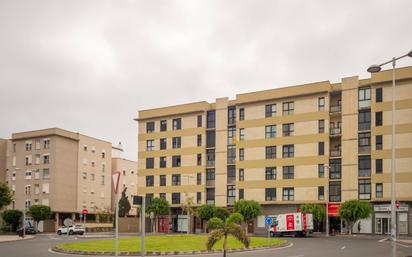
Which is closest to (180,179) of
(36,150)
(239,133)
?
(239,133)

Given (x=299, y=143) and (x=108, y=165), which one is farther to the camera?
(x=108, y=165)

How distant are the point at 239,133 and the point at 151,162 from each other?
53.4ft

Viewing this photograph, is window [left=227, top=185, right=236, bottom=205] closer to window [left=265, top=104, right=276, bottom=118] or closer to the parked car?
window [left=265, top=104, right=276, bottom=118]

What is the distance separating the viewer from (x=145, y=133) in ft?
260

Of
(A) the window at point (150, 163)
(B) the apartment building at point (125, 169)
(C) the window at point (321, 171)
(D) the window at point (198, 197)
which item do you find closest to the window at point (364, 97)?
(C) the window at point (321, 171)

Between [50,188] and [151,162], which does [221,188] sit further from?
[50,188]

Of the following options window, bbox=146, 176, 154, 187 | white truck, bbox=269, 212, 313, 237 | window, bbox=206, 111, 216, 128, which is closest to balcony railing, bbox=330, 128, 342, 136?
white truck, bbox=269, 212, 313, 237

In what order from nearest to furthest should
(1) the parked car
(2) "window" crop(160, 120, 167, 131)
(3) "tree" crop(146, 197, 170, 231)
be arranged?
(1) the parked car
(3) "tree" crop(146, 197, 170, 231)
(2) "window" crop(160, 120, 167, 131)

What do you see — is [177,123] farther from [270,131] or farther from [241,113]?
[270,131]

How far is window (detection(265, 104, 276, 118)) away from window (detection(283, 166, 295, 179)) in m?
7.45

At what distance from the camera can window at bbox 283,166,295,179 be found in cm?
6419

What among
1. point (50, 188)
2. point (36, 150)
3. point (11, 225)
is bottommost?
point (11, 225)

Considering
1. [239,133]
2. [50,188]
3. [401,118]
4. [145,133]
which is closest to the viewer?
[401,118]

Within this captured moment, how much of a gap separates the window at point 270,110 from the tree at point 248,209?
12.0m
